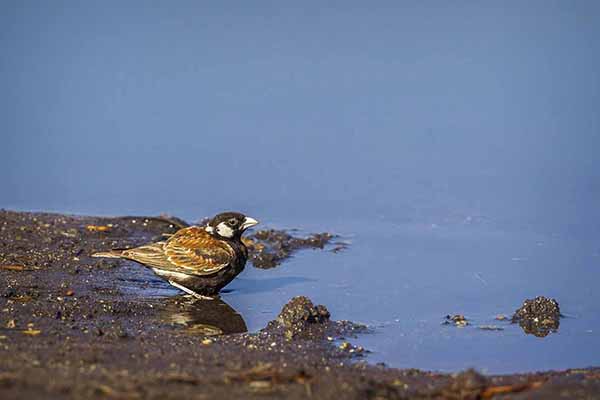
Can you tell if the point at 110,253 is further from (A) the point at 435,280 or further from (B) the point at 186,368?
(B) the point at 186,368

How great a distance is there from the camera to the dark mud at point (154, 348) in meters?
5.69

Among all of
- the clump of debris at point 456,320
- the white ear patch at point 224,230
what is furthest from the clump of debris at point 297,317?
the white ear patch at point 224,230

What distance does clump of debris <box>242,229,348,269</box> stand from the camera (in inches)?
454

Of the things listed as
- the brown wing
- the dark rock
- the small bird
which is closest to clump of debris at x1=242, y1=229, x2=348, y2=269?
the dark rock

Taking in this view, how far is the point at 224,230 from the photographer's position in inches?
420

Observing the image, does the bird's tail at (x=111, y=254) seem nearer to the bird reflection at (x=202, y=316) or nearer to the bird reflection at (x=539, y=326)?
the bird reflection at (x=202, y=316)

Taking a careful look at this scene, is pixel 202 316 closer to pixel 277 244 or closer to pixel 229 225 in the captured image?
pixel 229 225

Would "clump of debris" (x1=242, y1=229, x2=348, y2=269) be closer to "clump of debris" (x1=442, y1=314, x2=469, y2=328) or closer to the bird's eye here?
the bird's eye

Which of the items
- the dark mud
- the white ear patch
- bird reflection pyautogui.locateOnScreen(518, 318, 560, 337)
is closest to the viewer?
the dark mud

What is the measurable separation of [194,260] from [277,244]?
2.00 metres

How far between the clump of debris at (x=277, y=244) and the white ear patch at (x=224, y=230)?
87 cm

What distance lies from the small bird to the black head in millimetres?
133

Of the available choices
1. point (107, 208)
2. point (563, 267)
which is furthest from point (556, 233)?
point (107, 208)

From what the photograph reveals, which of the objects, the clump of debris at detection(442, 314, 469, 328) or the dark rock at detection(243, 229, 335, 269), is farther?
the dark rock at detection(243, 229, 335, 269)
